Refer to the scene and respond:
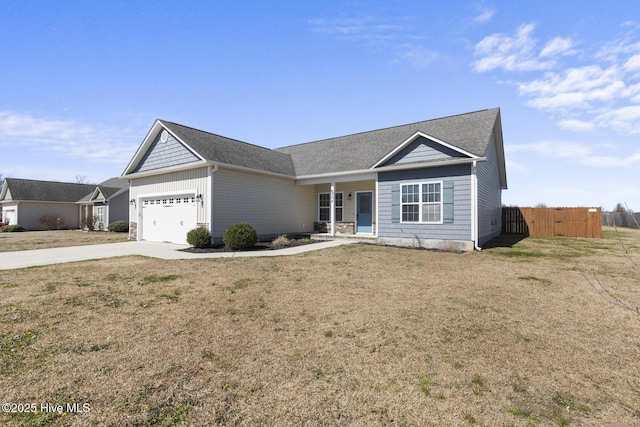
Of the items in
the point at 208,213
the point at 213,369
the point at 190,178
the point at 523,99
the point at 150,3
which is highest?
the point at 150,3

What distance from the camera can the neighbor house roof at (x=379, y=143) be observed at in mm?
12461

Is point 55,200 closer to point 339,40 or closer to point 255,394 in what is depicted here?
point 339,40

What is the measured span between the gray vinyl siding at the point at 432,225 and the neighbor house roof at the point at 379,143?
106 centimetres

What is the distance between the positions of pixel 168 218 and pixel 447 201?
42.8ft

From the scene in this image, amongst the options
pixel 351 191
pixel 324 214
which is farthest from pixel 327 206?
pixel 351 191

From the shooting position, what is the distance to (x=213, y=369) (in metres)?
3.14

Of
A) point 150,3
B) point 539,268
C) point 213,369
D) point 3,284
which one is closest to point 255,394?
point 213,369

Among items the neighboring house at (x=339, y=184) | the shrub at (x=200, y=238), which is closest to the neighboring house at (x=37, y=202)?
the neighboring house at (x=339, y=184)

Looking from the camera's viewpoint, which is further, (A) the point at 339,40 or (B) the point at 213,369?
(A) the point at 339,40

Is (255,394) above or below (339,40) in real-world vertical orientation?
below

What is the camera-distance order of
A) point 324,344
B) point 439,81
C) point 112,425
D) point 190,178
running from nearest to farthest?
point 112,425 → point 324,344 → point 439,81 → point 190,178

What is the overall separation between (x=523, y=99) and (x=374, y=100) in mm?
5870

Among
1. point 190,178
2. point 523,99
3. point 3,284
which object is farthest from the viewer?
point 190,178

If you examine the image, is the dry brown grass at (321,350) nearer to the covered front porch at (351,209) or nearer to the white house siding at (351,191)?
the covered front porch at (351,209)
